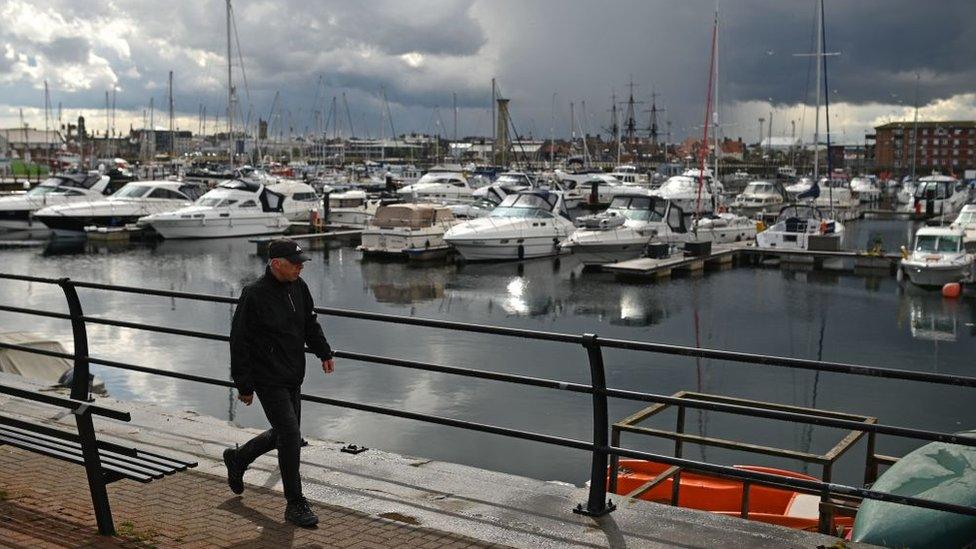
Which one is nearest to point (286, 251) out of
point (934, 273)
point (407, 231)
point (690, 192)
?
point (934, 273)

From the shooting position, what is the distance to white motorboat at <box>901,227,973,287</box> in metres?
33.4

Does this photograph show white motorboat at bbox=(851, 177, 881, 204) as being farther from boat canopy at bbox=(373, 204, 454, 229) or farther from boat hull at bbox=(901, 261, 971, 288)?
boat hull at bbox=(901, 261, 971, 288)

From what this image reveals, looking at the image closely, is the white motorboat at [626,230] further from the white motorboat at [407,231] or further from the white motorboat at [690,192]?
the white motorboat at [690,192]

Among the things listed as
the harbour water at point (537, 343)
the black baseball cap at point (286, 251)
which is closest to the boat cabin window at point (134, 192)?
the harbour water at point (537, 343)

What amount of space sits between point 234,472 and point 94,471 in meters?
1.00

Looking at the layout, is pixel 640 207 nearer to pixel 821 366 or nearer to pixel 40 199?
pixel 40 199

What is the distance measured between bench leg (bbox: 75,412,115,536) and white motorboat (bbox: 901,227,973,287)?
32672 millimetres

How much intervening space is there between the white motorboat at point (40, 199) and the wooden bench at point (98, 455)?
50173mm

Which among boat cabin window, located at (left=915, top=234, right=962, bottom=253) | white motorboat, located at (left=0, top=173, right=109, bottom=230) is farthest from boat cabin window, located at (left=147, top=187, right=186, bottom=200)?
boat cabin window, located at (left=915, top=234, right=962, bottom=253)

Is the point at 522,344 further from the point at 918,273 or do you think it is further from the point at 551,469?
the point at 918,273

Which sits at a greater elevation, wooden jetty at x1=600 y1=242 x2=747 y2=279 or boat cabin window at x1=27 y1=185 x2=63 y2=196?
boat cabin window at x1=27 y1=185 x2=63 y2=196

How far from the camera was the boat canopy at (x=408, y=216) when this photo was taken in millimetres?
42031

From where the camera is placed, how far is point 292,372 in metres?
6.21

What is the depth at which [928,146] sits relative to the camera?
631ft
